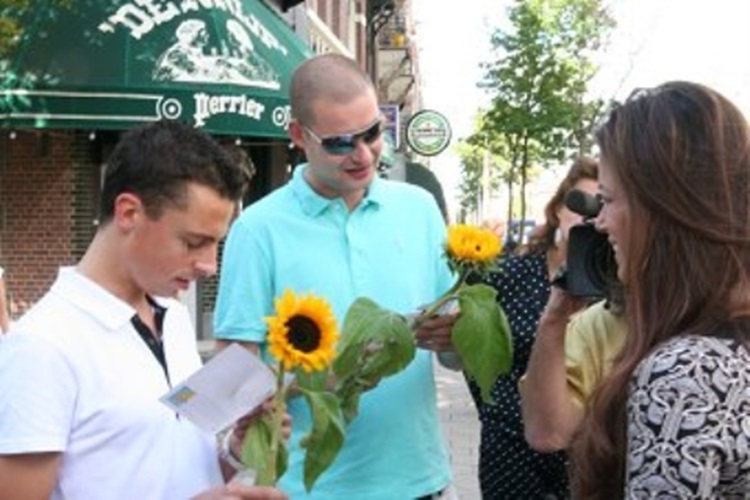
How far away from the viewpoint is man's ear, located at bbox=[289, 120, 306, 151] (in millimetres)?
2919

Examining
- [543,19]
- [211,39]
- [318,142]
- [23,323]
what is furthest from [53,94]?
[543,19]

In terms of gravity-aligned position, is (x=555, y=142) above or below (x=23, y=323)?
above

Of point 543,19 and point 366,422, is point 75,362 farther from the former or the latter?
point 543,19

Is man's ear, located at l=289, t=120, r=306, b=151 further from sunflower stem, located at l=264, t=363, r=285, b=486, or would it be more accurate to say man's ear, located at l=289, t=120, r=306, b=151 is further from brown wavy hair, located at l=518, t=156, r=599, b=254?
sunflower stem, located at l=264, t=363, r=285, b=486

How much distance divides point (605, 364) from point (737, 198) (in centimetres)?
82

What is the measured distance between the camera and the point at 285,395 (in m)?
1.97

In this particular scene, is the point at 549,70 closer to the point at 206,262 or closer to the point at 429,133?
the point at 429,133

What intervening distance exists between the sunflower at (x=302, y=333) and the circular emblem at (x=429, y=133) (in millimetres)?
15914

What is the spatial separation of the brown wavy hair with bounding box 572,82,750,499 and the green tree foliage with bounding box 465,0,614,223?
79.7ft

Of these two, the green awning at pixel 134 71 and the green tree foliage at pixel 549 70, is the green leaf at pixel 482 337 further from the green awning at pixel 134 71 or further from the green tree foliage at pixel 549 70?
the green tree foliage at pixel 549 70

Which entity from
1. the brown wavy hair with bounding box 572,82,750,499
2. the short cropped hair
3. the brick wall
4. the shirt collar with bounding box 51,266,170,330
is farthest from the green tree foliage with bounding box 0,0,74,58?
the brown wavy hair with bounding box 572,82,750,499

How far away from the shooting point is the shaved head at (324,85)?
112 inches

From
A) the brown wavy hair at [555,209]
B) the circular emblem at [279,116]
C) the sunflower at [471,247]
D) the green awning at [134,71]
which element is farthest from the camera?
the circular emblem at [279,116]

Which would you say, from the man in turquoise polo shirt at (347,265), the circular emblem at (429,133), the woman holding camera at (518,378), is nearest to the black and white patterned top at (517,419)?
the woman holding camera at (518,378)
